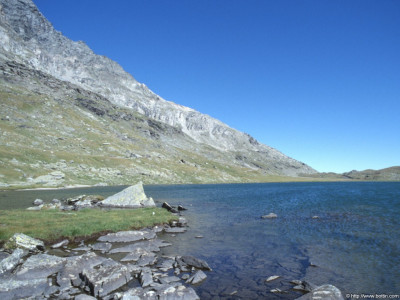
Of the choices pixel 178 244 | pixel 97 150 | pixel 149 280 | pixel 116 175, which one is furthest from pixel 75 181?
pixel 149 280

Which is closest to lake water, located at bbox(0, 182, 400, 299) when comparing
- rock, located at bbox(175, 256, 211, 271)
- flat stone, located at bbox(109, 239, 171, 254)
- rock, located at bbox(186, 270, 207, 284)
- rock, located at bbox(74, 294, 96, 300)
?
rock, located at bbox(186, 270, 207, 284)

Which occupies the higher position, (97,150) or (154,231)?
(97,150)

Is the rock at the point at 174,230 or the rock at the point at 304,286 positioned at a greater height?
the rock at the point at 304,286

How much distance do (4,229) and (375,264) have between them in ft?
120

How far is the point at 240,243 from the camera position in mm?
26766

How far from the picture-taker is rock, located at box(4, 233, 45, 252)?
21.5 metres

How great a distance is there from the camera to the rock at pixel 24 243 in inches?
847

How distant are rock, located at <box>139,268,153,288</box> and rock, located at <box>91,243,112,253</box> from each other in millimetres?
7822

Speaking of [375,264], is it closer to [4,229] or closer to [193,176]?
[4,229]

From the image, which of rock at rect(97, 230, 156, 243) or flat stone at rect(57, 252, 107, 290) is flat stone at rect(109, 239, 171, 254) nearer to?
rock at rect(97, 230, 156, 243)

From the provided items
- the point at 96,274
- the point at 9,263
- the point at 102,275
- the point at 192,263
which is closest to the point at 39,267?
the point at 9,263

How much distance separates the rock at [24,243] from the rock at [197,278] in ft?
50.2

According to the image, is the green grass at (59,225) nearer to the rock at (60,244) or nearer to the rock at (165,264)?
the rock at (60,244)

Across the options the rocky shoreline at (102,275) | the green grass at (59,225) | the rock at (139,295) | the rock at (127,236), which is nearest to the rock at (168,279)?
the rocky shoreline at (102,275)
